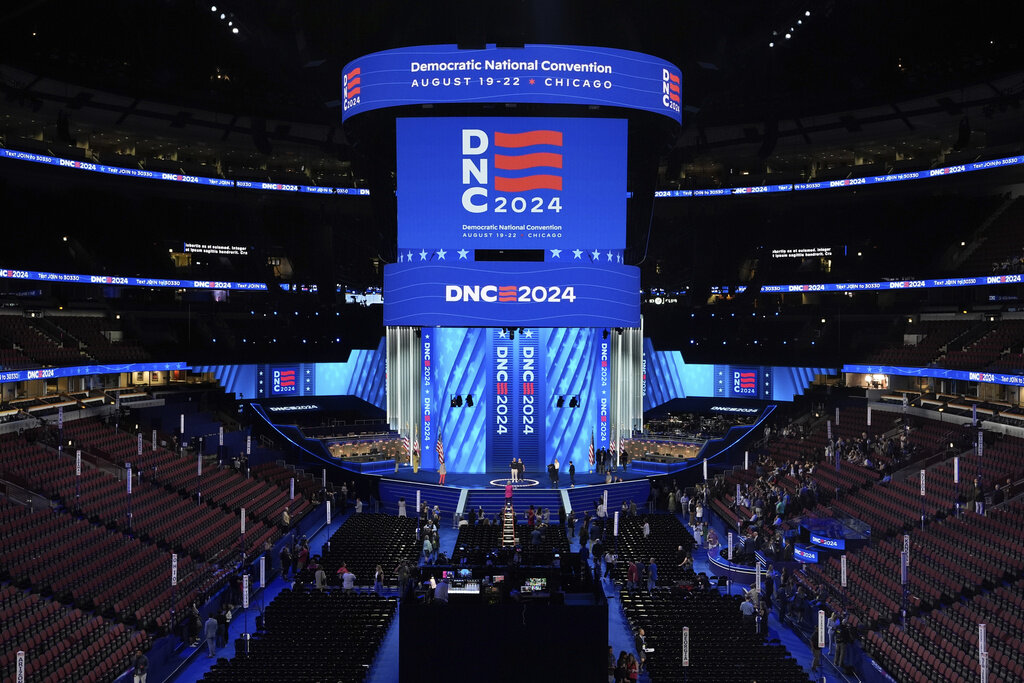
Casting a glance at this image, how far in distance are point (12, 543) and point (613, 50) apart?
907 inches

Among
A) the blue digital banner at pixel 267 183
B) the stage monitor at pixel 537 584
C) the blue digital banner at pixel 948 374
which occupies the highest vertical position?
the blue digital banner at pixel 267 183

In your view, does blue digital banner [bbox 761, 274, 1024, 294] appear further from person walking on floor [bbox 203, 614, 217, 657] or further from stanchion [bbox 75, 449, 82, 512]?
stanchion [bbox 75, 449, 82, 512]

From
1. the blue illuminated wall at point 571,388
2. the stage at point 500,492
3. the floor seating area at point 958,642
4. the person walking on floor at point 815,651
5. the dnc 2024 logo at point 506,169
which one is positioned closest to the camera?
the floor seating area at point 958,642

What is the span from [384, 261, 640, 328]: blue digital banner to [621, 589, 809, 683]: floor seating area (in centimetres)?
1139

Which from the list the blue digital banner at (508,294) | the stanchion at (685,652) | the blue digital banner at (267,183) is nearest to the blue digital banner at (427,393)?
the blue digital banner at (508,294)

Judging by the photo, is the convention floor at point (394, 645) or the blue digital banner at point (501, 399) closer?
the convention floor at point (394, 645)

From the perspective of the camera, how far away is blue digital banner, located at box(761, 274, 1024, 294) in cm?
3919

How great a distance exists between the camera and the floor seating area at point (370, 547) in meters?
27.0

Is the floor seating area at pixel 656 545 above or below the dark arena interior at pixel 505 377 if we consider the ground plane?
below

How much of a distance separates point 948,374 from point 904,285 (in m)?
8.90

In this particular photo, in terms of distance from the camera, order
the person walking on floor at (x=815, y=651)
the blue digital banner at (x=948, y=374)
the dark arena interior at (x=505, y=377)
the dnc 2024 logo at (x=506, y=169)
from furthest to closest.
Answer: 1. the blue digital banner at (x=948, y=374)
2. the dnc 2024 logo at (x=506, y=169)
3. the dark arena interior at (x=505, y=377)
4. the person walking on floor at (x=815, y=651)

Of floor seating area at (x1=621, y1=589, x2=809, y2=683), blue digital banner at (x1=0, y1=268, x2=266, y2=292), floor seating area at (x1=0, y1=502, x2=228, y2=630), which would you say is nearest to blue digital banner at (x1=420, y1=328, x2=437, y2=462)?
blue digital banner at (x1=0, y1=268, x2=266, y2=292)

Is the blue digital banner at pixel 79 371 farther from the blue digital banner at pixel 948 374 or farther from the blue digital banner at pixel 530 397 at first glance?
the blue digital banner at pixel 948 374

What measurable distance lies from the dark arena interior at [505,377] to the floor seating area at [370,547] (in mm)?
157
